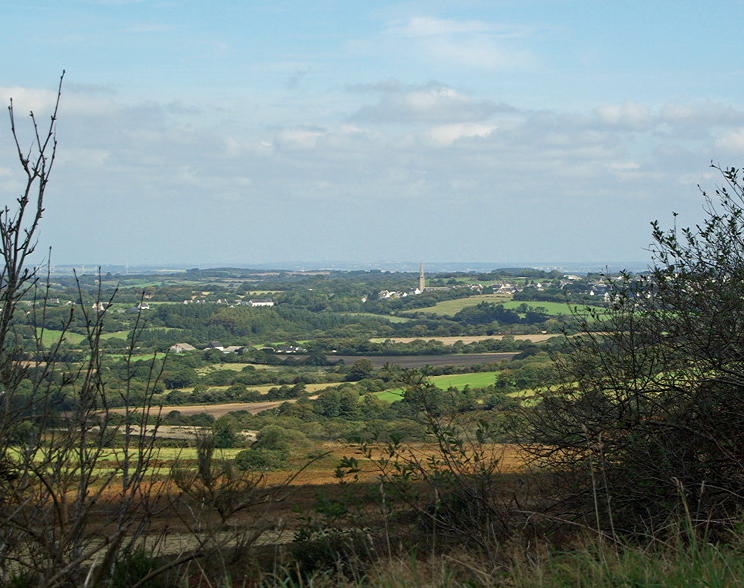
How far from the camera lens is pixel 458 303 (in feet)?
300

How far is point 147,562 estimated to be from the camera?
5.21m

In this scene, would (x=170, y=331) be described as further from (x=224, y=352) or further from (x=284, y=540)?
(x=284, y=540)

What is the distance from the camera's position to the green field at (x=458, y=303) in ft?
280

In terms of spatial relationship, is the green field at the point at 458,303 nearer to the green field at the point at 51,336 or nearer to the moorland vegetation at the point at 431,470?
the moorland vegetation at the point at 431,470

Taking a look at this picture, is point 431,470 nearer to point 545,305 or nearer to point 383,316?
point 545,305

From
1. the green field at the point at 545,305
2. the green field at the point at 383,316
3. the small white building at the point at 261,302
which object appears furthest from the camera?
the small white building at the point at 261,302

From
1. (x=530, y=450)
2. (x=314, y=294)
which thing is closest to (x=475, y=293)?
(x=314, y=294)

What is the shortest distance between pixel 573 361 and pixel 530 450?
110cm

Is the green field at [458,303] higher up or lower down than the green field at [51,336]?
lower down

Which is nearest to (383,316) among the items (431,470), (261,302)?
(261,302)

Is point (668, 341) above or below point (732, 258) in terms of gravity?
below

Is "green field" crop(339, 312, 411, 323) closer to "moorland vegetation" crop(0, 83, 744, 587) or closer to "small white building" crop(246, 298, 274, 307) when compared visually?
"small white building" crop(246, 298, 274, 307)

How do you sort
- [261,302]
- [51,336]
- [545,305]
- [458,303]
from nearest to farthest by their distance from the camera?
[51,336] → [545,305] → [458,303] → [261,302]

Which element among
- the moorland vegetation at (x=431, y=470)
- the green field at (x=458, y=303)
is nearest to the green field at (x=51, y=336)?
the moorland vegetation at (x=431, y=470)
